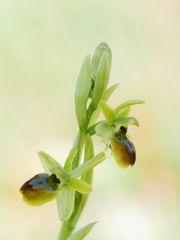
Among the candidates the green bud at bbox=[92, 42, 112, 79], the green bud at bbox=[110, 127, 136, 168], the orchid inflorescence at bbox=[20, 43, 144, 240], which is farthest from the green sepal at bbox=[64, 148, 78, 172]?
the green bud at bbox=[92, 42, 112, 79]

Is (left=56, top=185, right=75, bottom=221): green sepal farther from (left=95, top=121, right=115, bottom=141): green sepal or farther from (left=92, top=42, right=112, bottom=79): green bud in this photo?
(left=92, top=42, right=112, bottom=79): green bud

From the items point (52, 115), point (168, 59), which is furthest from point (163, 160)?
point (168, 59)

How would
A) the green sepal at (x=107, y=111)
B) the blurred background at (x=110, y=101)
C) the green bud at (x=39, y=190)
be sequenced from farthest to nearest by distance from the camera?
the blurred background at (x=110, y=101), the green sepal at (x=107, y=111), the green bud at (x=39, y=190)

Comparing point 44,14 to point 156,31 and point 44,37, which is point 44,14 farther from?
point 156,31

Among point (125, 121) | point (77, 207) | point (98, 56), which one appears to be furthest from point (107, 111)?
point (77, 207)

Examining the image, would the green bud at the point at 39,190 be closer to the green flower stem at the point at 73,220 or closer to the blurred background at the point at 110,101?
the green flower stem at the point at 73,220

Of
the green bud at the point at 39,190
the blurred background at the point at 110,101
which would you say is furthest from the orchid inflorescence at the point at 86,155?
the blurred background at the point at 110,101

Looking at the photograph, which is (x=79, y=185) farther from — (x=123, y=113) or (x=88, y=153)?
(x=123, y=113)
